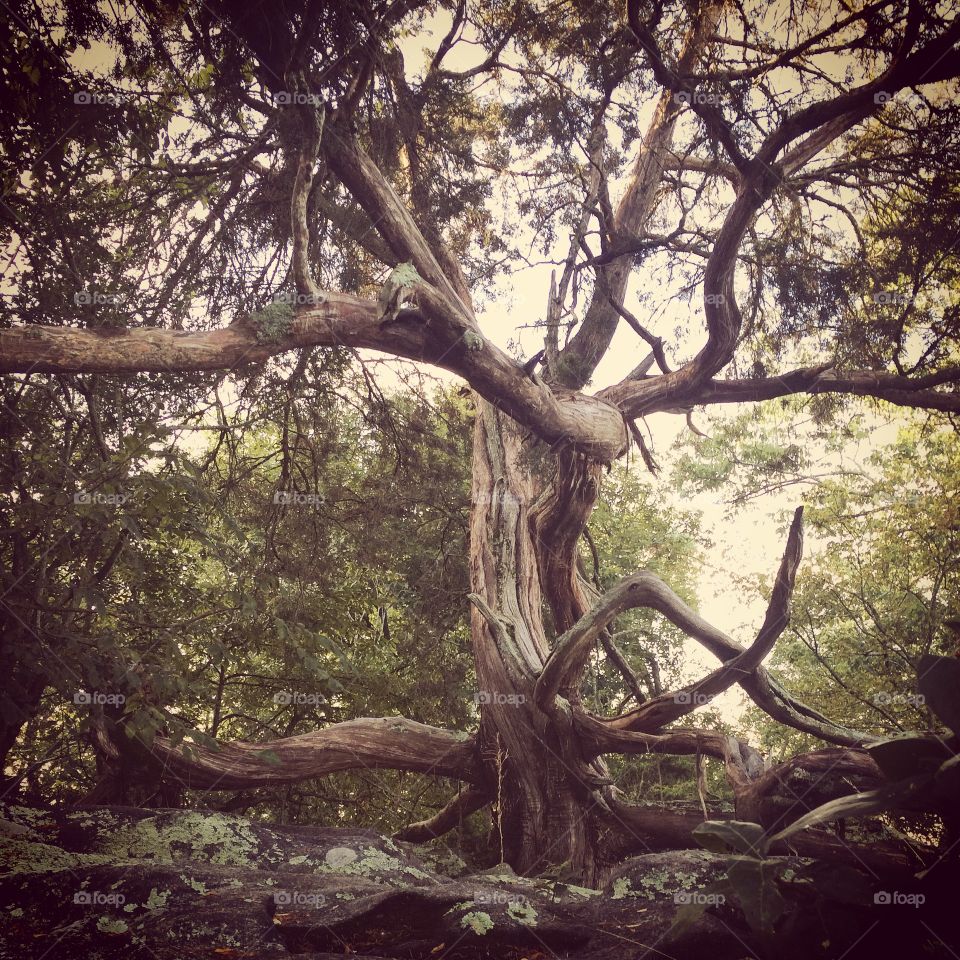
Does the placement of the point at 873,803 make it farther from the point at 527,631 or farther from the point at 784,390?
the point at 784,390

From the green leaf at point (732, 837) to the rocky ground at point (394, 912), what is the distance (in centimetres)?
4

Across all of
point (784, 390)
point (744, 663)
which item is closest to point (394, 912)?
point (744, 663)

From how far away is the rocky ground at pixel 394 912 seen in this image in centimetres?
134

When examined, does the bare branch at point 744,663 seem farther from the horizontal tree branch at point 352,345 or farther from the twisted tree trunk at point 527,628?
the horizontal tree branch at point 352,345

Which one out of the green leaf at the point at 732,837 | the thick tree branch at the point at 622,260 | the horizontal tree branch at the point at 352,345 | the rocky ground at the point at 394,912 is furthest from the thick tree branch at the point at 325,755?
the thick tree branch at the point at 622,260

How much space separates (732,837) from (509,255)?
24.4 ft

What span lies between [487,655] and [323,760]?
159 centimetres

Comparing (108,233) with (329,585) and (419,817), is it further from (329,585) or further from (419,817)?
(419,817)

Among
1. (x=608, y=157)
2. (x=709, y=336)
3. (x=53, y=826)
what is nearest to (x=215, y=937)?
(x=53, y=826)

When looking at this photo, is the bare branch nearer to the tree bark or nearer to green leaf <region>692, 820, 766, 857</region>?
the tree bark

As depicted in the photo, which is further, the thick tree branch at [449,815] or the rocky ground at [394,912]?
the thick tree branch at [449,815]

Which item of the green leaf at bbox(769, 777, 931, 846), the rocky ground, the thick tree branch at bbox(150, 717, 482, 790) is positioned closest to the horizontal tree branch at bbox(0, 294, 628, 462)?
the rocky ground

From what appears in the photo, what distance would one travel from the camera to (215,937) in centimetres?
201

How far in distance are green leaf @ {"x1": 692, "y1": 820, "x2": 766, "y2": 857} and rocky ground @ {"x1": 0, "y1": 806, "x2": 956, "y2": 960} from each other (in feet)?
0.13
